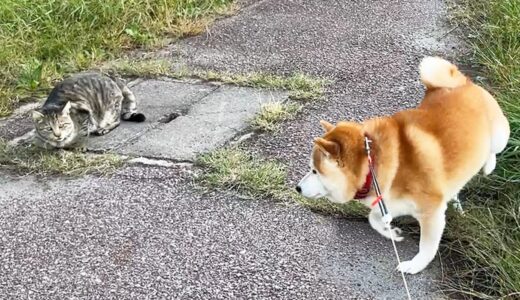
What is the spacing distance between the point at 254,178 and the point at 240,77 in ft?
5.44

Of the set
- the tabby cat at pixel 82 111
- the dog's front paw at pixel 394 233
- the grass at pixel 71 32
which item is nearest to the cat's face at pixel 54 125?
the tabby cat at pixel 82 111

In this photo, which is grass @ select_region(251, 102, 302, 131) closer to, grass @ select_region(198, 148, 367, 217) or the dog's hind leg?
grass @ select_region(198, 148, 367, 217)

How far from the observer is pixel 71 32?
616 cm

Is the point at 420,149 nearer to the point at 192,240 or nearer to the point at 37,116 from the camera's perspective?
the point at 192,240

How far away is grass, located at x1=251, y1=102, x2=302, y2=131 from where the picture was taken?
15.4 ft

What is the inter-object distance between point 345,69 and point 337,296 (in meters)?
2.85

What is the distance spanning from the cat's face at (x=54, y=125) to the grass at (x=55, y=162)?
0.10 m

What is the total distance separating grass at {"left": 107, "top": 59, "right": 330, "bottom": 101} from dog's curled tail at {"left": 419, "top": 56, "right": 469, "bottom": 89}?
1535mm

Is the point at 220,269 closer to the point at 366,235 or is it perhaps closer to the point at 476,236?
the point at 366,235

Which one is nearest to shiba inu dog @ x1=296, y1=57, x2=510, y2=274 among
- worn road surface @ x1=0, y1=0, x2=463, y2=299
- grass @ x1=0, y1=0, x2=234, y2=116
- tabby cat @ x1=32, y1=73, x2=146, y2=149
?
worn road surface @ x1=0, y1=0, x2=463, y2=299

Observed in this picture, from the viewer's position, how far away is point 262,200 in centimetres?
392

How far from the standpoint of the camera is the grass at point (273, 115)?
4695 millimetres

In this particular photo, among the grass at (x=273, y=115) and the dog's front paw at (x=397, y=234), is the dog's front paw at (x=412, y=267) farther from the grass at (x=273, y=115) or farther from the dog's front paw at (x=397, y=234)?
the grass at (x=273, y=115)

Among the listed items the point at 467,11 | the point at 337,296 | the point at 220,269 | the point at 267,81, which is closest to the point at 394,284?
the point at 337,296
